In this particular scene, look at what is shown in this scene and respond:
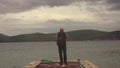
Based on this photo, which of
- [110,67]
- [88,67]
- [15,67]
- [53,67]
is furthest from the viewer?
[15,67]

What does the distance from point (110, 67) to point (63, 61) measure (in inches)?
550

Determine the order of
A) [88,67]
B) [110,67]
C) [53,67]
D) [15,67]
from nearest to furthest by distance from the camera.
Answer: [53,67]
[88,67]
[110,67]
[15,67]

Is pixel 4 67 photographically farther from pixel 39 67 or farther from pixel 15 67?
pixel 39 67

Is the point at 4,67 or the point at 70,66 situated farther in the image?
the point at 4,67

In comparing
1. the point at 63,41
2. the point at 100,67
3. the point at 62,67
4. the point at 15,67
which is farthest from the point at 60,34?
the point at 15,67

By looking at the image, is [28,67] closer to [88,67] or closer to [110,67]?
[88,67]

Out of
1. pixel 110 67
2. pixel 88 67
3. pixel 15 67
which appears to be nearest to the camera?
pixel 88 67

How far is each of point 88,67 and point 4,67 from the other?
2113 centimetres

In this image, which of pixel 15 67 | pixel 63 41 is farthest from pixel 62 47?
pixel 15 67

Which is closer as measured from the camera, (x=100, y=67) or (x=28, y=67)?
(x=28, y=67)

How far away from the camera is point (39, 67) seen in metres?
23.8

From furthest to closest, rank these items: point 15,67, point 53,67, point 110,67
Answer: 1. point 15,67
2. point 110,67
3. point 53,67

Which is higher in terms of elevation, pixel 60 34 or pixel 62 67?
pixel 60 34

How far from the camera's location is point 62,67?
2372 centimetres
